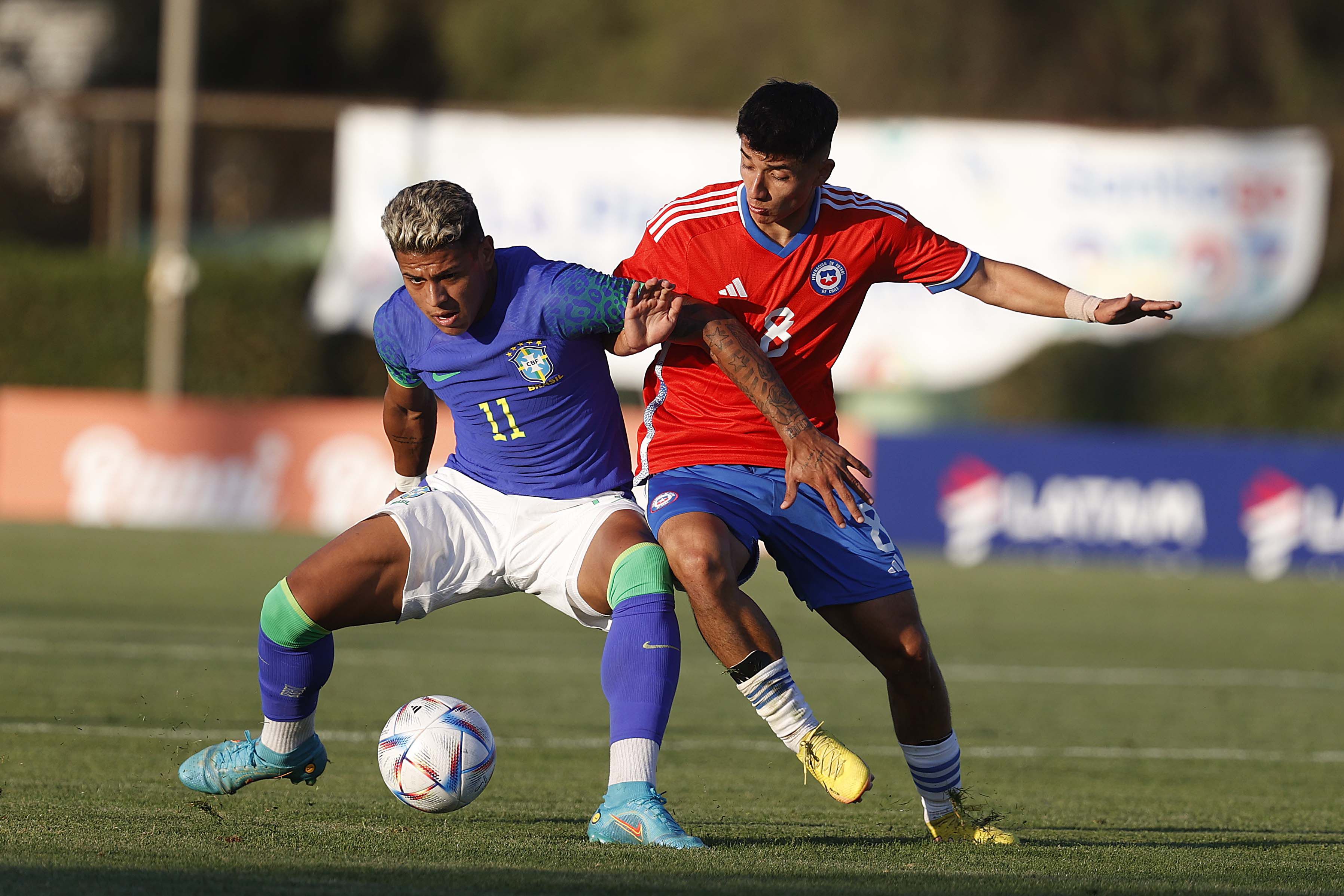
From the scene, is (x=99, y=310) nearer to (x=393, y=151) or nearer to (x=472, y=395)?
(x=393, y=151)

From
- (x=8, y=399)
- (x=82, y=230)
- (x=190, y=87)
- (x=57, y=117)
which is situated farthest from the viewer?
(x=82, y=230)

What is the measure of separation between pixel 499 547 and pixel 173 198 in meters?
20.8

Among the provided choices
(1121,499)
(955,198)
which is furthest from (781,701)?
(955,198)

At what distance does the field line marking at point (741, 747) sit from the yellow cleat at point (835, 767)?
2.58m

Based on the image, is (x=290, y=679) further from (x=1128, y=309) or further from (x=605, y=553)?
(x=1128, y=309)

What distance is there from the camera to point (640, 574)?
5168mm

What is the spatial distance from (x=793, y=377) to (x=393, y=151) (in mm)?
18552

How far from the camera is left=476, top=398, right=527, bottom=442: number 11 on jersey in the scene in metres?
5.46

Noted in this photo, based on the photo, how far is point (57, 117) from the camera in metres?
29.3

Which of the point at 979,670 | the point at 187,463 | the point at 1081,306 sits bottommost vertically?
the point at 187,463

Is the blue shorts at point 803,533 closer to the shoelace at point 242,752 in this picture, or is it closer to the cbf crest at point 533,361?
the cbf crest at point 533,361

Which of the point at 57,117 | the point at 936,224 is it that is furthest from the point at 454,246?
the point at 57,117

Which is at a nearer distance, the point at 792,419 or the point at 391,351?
the point at 792,419

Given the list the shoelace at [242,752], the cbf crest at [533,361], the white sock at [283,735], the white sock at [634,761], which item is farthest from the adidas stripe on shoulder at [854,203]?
the shoelace at [242,752]
